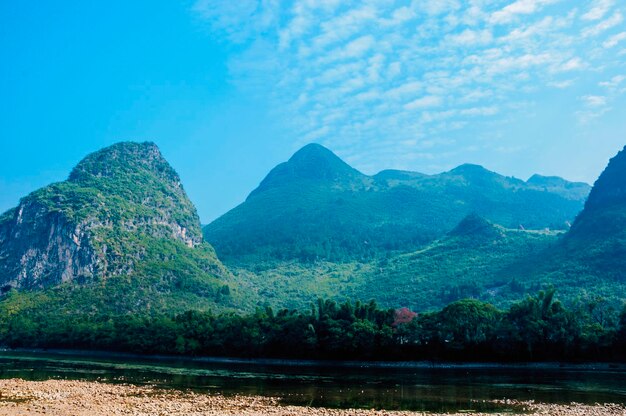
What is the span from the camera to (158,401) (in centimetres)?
4431

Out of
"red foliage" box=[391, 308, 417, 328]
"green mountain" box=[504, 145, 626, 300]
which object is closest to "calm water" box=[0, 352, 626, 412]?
"red foliage" box=[391, 308, 417, 328]

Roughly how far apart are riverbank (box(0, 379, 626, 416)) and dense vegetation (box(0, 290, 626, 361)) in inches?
2068

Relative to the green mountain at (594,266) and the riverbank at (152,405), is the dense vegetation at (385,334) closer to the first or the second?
the green mountain at (594,266)

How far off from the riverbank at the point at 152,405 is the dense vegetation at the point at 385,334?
52.5 m

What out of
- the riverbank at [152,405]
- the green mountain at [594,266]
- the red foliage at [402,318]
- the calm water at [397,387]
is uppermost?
the green mountain at [594,266]

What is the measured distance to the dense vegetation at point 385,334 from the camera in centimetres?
9450

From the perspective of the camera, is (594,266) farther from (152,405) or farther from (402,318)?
(152,405)

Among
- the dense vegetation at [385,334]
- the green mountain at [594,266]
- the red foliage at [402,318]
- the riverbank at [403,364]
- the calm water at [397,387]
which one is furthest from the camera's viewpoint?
the green mountain at [594,266]

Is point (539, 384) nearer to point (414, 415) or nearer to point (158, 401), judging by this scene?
point (414, 415)

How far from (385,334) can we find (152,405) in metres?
66.2

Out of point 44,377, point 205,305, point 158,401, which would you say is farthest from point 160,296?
point 158,401

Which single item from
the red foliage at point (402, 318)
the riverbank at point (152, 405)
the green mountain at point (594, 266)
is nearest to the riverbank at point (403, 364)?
the red foliage at point (402, 318)

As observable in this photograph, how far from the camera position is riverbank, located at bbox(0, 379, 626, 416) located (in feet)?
129

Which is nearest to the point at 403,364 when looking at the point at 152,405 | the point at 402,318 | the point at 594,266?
the point at 402,318
